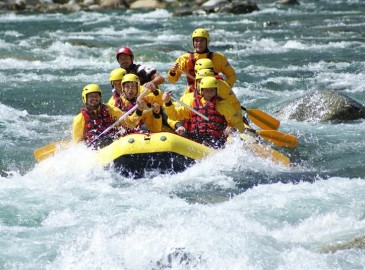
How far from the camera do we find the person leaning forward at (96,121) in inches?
364

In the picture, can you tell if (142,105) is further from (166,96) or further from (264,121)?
(264,121)

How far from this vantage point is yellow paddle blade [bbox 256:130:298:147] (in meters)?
10.3

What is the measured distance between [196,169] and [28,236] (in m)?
2.52

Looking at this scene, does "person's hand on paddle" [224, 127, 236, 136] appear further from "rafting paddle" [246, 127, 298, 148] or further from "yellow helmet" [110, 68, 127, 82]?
"yellow helmet" [110, 68, 127, 82]

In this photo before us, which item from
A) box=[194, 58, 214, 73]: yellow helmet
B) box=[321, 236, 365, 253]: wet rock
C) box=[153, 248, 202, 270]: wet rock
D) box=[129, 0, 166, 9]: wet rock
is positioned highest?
box=[129, 0, 166, 9]: wet rock

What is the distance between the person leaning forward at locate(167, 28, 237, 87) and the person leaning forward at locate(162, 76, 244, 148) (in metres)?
1.71

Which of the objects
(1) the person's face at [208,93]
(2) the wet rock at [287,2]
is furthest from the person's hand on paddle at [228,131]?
(2) the wet rock at [287,2]

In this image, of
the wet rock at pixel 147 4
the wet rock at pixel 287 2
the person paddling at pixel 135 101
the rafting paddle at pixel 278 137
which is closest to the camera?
the person paddling at pixel 135 101

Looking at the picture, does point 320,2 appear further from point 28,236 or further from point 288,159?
point 28,236

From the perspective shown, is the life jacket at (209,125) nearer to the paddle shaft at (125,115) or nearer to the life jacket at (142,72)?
the paddle shaft at (125,115)

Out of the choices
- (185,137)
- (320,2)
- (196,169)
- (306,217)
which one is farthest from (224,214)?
(320,2)

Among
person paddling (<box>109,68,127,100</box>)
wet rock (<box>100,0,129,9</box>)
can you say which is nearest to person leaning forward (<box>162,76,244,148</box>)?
person paddling (<box>109,68,127,100</box>)

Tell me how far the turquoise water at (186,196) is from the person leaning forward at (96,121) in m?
0.17

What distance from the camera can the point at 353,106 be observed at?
12305mm
